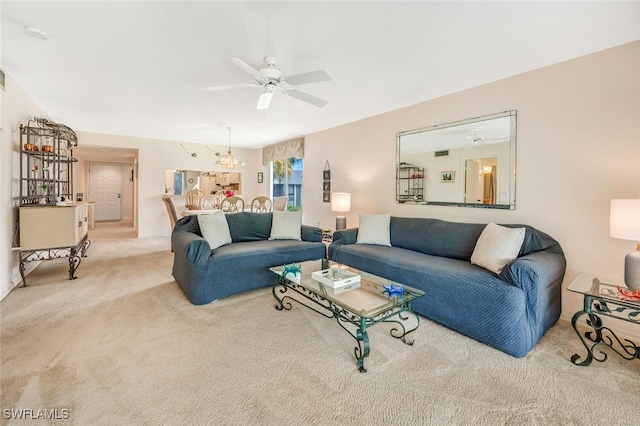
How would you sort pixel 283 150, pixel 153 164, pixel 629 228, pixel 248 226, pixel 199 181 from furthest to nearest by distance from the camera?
pixel 199 181
pixel 283 150
pixel 153 164
pixel 248 226
pixel 629 228

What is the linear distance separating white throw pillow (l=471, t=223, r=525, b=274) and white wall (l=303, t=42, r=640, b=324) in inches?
21.5

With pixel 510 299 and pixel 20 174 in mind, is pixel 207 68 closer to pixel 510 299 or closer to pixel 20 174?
pixel 20 174

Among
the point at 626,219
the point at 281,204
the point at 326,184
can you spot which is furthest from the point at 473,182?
the point at 281,204

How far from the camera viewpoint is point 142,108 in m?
4.30

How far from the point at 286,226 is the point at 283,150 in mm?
3434

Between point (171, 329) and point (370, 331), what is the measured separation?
5.52 feet

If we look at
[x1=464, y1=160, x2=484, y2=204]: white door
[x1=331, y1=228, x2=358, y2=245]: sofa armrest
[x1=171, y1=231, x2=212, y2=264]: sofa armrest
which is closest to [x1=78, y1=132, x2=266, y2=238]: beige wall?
[x1=171, y1=231, x2=212, y2=264]: sofa armrest

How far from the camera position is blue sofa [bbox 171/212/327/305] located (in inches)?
112

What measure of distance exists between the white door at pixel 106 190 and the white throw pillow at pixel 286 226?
29.2 ft

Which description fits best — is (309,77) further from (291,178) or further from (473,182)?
(291,178)

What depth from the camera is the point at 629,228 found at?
6.44ft

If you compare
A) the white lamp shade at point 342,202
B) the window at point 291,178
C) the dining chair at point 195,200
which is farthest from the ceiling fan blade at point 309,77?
the window at point 291,178

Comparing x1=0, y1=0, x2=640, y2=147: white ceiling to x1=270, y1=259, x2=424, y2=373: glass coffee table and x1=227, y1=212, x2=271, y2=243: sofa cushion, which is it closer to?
x1=227, y1=212, x2=271, y2=243: sofa cushion

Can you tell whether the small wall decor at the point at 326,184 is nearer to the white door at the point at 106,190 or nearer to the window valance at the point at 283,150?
the window valance at the point at 283,150
